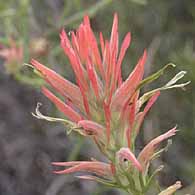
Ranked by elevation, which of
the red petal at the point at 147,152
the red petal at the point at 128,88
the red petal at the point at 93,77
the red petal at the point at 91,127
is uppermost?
the red petal at the point at 93,77

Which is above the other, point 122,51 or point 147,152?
point 122,51

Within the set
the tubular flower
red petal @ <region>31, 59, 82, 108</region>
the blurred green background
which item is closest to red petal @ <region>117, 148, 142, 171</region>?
the tubular flower

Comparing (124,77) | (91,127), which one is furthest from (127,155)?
(124,77)

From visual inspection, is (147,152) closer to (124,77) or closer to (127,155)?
(127,155)

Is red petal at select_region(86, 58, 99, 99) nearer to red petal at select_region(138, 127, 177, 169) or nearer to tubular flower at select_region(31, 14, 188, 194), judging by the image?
tubular flower at select_region(31, 14, 188, 194)

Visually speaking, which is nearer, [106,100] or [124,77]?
[106,100]

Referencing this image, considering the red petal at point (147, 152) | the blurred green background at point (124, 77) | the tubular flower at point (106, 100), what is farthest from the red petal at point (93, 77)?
the blurred green background at point (124, 77)

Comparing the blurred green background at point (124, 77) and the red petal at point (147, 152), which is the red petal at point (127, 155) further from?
the blurred green background at point (124, 77)

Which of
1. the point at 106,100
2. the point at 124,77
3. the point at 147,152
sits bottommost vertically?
the point at 124,77

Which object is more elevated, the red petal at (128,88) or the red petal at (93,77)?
the red petal at (93,77)
